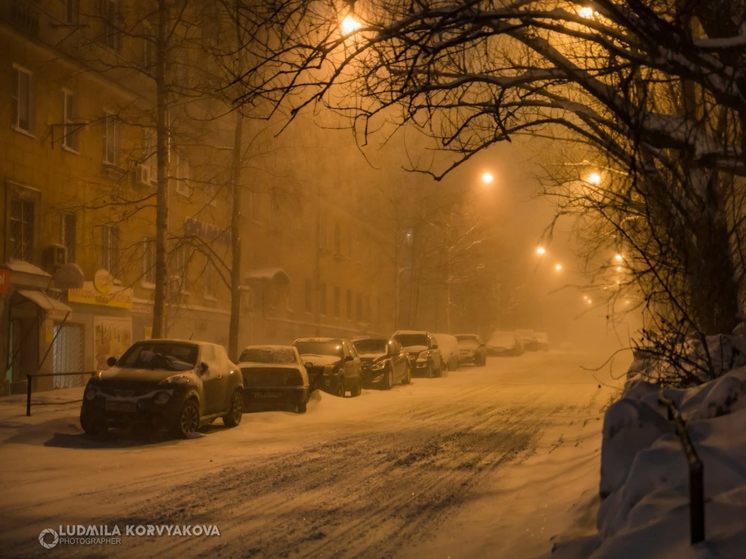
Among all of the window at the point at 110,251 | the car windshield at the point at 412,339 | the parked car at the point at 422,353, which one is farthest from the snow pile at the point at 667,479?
the car windshield at the point at 412,339

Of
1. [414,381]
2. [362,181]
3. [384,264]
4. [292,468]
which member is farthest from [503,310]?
[292,468]

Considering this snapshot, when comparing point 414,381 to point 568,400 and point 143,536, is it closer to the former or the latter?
point 568,400

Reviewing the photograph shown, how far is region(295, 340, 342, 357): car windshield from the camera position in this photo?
2552 cm

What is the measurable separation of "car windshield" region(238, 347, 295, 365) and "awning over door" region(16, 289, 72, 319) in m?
6.50

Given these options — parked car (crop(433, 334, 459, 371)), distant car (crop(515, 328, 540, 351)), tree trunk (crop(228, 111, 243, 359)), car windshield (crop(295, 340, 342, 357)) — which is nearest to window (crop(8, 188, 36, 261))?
tree trunk (crop(228, 111, 243, 359))

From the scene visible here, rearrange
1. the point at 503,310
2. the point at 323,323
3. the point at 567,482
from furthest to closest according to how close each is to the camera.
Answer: the point at 503,310 < the point at 323,323 < the point at 567,482

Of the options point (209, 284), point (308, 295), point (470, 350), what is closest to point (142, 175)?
point (209, 284)

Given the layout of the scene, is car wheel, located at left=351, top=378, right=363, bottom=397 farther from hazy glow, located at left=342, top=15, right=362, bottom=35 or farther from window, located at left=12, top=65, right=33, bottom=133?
hazy glow, located at left=342, top=15, right=362, bottom=35

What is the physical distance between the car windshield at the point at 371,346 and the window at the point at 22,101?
1243 centimetres

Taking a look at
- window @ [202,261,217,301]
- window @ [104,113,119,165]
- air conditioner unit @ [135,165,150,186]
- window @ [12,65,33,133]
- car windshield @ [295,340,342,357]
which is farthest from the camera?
window @ [202,261,217,301]

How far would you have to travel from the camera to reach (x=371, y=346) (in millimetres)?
31500

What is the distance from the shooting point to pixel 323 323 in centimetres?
5288

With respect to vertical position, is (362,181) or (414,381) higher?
(362,181)

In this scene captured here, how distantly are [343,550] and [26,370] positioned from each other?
67.9 feet
